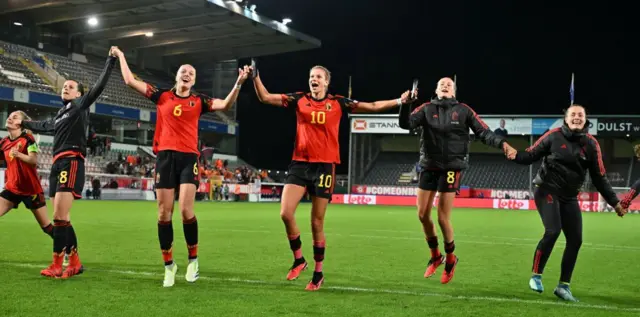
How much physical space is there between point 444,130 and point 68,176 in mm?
4471

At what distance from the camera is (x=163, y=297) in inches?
277

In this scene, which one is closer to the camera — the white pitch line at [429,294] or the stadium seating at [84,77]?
the white pitch line at [429,294]

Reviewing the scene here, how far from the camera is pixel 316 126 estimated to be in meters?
8.20

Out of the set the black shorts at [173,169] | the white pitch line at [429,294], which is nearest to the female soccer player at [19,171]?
the white pitch line at [429,294]

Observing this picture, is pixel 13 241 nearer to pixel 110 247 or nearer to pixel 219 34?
pixel 110 247

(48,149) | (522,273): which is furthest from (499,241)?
(48,149)

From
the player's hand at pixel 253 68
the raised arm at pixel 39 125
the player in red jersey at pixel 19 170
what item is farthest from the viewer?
the player in red jersey at pixel 19 170

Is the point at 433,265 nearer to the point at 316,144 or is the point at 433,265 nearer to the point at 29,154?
the point at 316,144

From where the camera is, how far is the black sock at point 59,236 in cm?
838

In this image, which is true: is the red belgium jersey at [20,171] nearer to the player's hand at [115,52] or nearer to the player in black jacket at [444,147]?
the player's hand at [115,52]

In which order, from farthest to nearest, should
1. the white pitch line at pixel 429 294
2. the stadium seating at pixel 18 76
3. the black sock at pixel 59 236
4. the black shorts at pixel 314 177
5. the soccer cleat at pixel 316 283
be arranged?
1. the stadium seating at pixel 18 76
2. the black sock at pixel 59 236
3. the black shorts at pixel 314 177
4. the soccer cleat at pixel 316 283
5. the white pitch line at pixel 429 294

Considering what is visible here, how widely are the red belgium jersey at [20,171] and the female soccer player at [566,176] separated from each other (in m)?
6.05

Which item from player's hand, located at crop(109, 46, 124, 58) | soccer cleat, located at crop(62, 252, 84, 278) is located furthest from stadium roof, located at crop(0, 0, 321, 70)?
soccer cleat, located at crop(62, 252, 84, 278)

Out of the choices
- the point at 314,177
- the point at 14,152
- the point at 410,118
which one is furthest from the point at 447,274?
the point at 14,152
